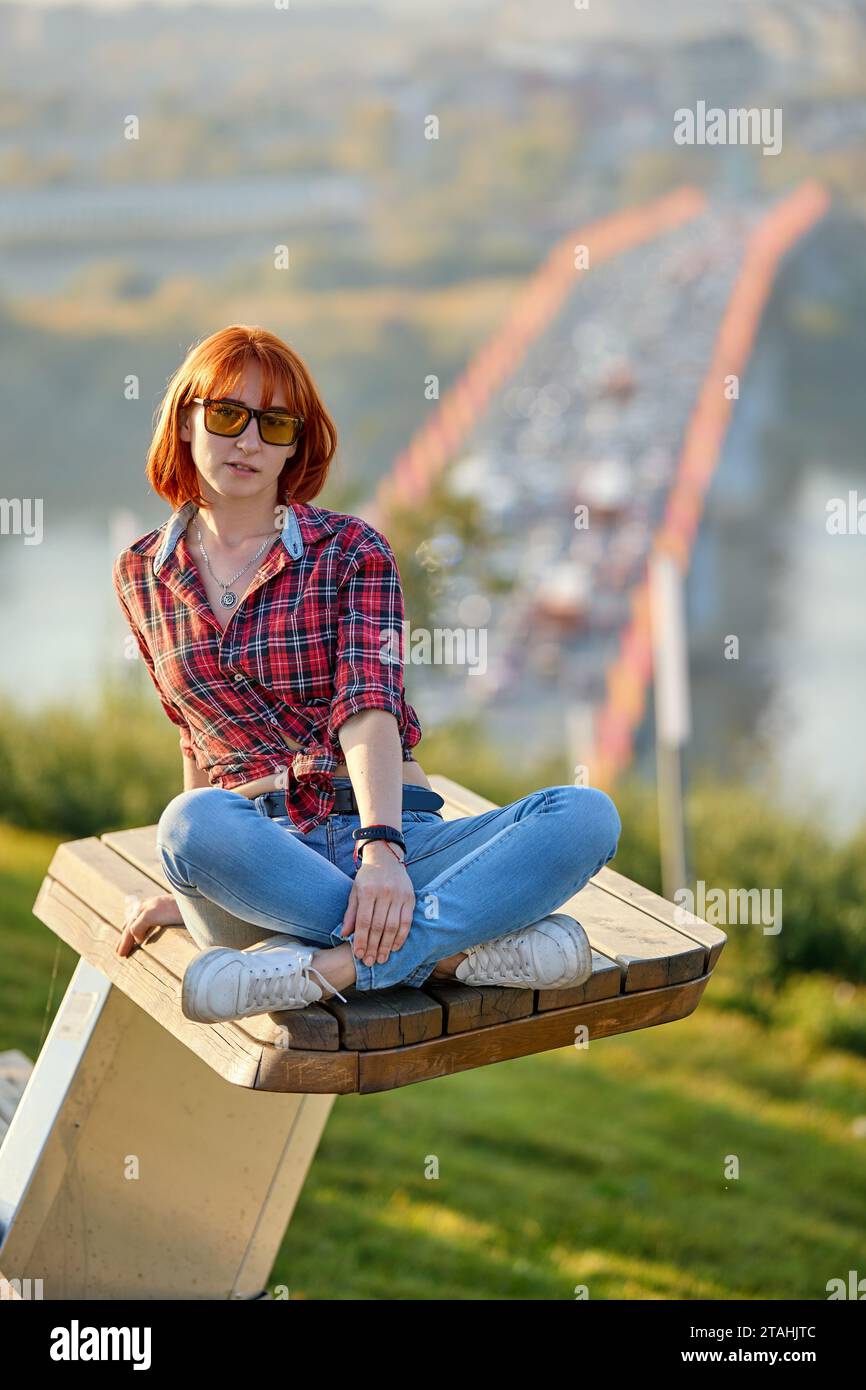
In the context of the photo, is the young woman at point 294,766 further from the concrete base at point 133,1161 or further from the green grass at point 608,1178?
the green grass at point 608,1178

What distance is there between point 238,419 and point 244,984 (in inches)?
28.8

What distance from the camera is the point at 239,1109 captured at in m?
2.49

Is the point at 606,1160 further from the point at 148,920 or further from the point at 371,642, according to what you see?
the point at 371,642

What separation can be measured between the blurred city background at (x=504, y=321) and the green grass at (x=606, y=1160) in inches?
52.4

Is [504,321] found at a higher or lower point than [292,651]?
higher

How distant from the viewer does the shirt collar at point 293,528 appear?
6.86 feet

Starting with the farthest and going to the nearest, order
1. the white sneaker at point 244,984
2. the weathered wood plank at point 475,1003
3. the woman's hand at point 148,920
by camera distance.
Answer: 1. the woman's hand at point 148,920
2. the weathered wood plank at point 475,1003
3. the white sneaker at point 244,984

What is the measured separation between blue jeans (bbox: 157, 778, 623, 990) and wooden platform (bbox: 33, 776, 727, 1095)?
7 centimetres

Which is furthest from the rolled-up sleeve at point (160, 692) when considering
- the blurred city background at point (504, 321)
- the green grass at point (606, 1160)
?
the blurred city background at point (504, 321)

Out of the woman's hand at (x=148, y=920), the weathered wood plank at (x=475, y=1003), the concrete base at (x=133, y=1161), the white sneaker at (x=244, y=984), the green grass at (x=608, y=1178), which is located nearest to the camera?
the white sneaker at (x=244, y=984)

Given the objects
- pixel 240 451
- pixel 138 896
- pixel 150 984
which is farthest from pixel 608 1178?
pixel 240 451

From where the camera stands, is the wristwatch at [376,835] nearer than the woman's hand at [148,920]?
Yes

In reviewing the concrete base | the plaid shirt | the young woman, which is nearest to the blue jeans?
the young woman

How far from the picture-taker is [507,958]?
194cm
